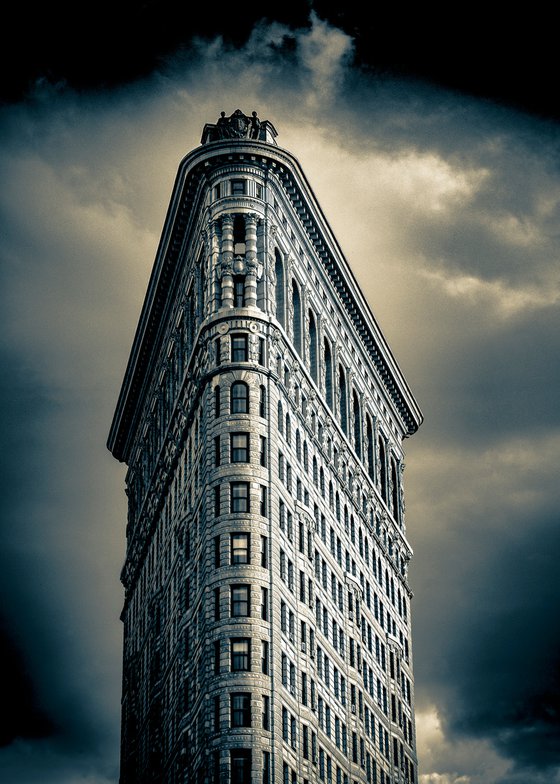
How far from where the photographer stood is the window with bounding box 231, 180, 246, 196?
158 metres

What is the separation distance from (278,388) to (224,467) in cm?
1072

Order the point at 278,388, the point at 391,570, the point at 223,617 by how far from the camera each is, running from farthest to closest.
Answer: the point at 391,570 < the point at 278,388 < the point at 223,617

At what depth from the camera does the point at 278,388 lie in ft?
496

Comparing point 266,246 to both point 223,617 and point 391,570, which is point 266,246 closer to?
point 223,617

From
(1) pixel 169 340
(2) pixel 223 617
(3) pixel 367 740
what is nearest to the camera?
(2) pixel 223 617

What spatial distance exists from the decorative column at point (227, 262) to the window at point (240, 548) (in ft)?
71.1

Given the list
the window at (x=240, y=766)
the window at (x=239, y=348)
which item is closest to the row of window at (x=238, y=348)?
the window at (x=239, y=348)

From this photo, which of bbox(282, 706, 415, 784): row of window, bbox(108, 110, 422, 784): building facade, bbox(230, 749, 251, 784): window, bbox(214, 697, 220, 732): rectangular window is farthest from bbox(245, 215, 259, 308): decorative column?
bbox(230, 749, 251, 784): window

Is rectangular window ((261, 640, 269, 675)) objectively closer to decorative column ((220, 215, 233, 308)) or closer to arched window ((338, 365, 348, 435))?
decorative column ((220, 215, 233, 308))

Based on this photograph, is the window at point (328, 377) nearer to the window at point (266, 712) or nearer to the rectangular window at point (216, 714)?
the window at point (266, 712)

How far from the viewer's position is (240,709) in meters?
134

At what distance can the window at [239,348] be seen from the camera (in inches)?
5886

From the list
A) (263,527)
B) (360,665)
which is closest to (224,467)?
(263,527)

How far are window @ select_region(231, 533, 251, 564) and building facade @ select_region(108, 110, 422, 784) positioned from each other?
110 millimetres
